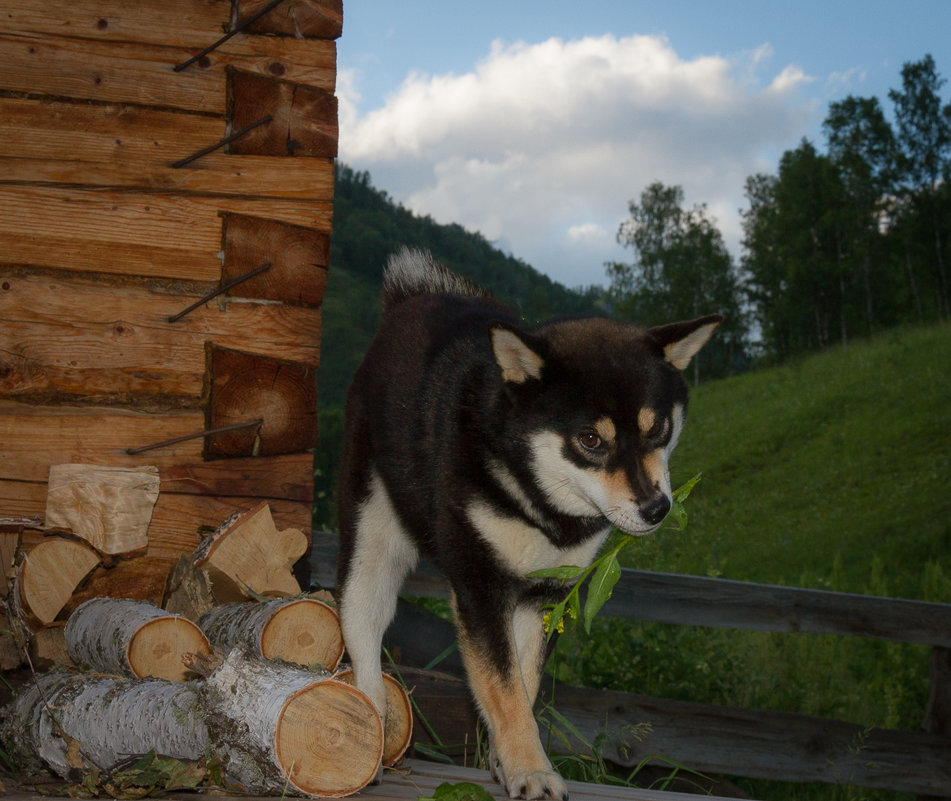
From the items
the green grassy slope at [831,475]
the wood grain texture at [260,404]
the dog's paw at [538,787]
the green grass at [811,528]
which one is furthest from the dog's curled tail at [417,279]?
the green grassy slope at [831,475]

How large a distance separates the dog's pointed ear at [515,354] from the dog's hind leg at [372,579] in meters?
0.92

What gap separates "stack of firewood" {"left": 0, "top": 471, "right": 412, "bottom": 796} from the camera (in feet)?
8.28

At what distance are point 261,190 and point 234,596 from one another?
1902mm

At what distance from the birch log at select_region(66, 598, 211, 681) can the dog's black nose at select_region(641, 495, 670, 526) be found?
1711mm

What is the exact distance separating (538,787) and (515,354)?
1.35 meters

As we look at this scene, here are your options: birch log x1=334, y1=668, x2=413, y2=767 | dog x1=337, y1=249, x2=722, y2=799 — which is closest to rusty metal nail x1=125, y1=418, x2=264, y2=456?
dog x1=337, y1=249, x2=722, y2=799

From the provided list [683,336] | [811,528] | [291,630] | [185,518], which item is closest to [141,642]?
[291,630]

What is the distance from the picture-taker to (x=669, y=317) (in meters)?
40.1

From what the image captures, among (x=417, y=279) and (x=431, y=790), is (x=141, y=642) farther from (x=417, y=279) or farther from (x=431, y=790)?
(x=417, y=279)

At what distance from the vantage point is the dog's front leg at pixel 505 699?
2.78 meters

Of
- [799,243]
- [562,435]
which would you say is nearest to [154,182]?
[562,435]

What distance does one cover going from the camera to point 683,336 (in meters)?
3.11

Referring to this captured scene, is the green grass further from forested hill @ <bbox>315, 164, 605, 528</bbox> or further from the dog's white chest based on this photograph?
forested hill @ <bbox>315, 164, 605, 528</bbox>

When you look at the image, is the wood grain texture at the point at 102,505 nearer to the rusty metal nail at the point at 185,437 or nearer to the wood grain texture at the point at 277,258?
the rusty metal nail at the point at 185,437
